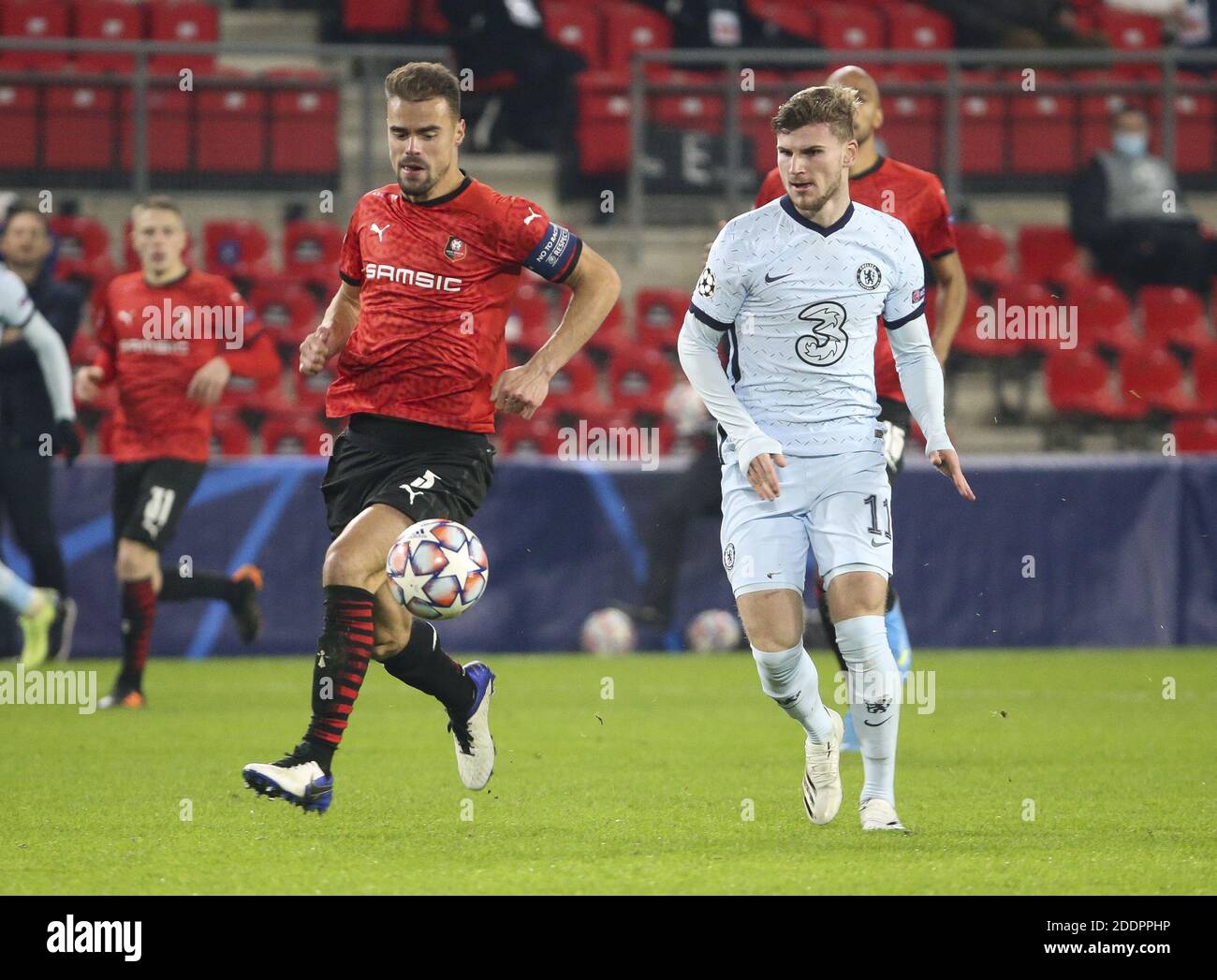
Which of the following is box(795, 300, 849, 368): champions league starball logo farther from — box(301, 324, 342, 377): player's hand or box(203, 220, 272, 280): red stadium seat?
box(203, 220, 272, 280): red stadium seat

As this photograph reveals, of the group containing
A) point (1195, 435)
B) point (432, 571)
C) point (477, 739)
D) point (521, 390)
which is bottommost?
point (477, 739)

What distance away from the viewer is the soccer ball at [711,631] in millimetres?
13383

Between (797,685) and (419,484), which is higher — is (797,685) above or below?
below

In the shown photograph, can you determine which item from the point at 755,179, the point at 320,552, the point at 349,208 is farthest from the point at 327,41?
the point at 320,552

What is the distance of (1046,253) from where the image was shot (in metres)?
16.9

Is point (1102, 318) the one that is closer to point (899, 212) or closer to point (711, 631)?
point (711, 631)

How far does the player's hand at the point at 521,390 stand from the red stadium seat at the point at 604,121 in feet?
35.4

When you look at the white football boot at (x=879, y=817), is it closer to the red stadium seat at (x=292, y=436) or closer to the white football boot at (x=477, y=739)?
the white football boot at (x=477, y=739)

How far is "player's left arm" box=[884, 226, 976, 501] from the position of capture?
617cm

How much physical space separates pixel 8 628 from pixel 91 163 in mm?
4563

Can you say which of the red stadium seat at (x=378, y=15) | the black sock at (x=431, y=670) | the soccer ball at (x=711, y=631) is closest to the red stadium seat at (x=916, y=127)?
the red stadium seat at (x=378, y=15)

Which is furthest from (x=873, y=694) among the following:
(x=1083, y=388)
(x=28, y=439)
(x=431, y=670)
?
(x=1083, y=388)

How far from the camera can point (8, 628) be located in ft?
40.5

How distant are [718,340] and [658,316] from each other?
396 inches
